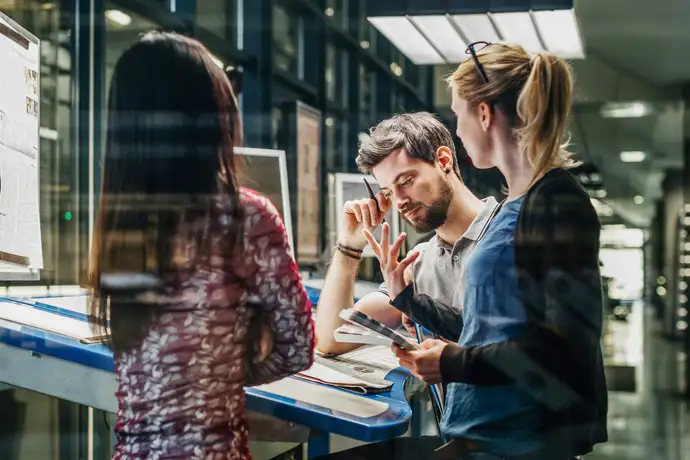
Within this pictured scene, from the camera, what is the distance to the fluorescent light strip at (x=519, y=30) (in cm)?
142

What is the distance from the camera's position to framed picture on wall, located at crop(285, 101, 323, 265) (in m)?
1.90

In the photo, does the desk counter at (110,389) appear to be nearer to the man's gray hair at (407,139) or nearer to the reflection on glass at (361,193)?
the reflection on glass at (361,193)

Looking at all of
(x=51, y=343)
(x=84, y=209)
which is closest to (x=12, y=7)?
(x=84, y=209)

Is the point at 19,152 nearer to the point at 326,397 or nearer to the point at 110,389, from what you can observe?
the point at 110,389

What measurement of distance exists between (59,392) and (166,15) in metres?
0.97

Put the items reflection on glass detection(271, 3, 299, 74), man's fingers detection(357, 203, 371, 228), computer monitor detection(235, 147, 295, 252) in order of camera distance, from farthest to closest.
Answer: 1. reflection on glass detection(271, 3, 299, 74)
2. man's fingers detection(357, 203, 371, 228)
3. computer monitor detection(235, 147, 295, 252)

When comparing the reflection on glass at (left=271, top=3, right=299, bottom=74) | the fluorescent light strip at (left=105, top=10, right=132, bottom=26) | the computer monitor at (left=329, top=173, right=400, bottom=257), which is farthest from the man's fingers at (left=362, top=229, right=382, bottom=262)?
the fluorescent light strip at (left=105, top=10, right=132, bottom=26)

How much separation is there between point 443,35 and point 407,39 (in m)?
0.13

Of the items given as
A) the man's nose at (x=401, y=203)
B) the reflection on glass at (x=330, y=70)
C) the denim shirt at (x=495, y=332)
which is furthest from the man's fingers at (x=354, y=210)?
the reflection on glass at (x=330, y=70)

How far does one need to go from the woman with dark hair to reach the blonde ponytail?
0.53 m

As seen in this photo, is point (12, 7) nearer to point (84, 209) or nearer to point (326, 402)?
point (84, 209)

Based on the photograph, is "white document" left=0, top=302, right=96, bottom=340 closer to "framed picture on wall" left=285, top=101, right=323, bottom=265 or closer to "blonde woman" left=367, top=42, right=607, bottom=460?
"framed picture on wall" left=285, top=101, right=323, bottom=265

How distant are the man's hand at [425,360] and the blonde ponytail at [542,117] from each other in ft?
1.29

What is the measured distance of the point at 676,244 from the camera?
1.94 metres
